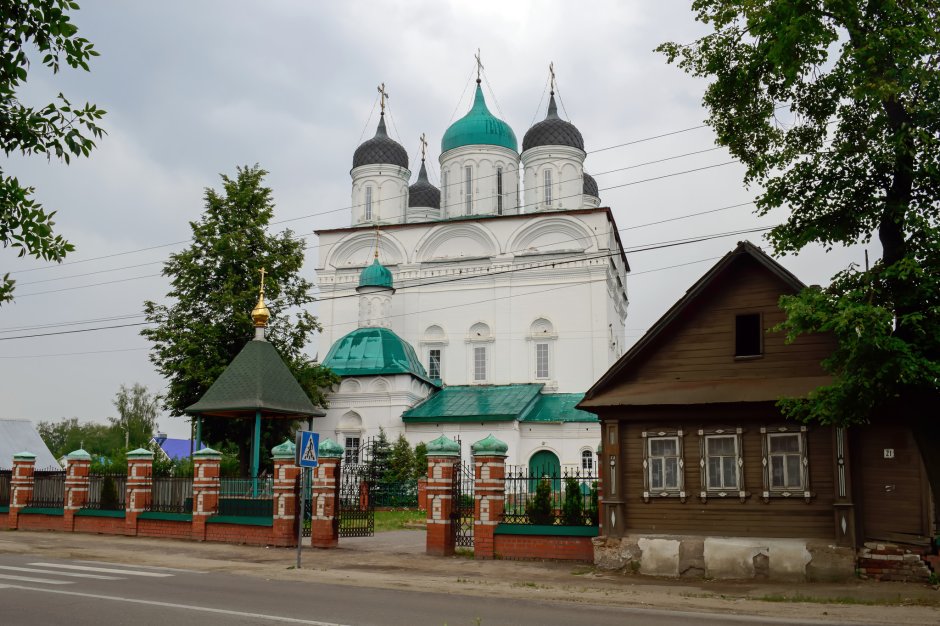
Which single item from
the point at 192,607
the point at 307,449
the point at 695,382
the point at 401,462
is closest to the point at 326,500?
the point at 307,449

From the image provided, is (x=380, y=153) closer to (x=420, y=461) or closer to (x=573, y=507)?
(x=420, y=461)

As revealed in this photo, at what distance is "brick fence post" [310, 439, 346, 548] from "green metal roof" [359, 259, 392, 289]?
75.9 ft

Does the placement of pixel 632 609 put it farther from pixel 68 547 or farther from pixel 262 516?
pixel 68 547

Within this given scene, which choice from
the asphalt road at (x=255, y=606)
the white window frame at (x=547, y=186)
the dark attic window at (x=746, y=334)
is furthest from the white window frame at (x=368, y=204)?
the asphalt road at (x=255, y=606)

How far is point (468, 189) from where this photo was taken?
1844 inches

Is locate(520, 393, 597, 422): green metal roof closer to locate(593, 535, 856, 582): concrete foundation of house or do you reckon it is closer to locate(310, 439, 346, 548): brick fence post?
locate(310, 439, 346, 548): brick fence post

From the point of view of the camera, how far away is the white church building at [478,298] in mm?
38438

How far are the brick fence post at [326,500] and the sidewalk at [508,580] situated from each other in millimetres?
380

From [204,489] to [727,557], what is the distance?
1175 centimetres

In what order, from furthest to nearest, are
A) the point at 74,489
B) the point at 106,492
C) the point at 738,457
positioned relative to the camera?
1. the point at 74,489
2. the point at 106,492
3. the point at 738,457

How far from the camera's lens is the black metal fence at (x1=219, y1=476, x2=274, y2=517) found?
1997 centimetres

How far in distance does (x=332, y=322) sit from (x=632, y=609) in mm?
35884

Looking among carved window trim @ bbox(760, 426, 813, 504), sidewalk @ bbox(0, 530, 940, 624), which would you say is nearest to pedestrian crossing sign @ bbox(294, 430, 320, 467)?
sidewalk @ bbox(0, 530, 940, 624)

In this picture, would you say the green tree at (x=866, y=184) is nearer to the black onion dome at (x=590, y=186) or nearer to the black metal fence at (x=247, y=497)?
the black metal fence at (x=247, y=497)
